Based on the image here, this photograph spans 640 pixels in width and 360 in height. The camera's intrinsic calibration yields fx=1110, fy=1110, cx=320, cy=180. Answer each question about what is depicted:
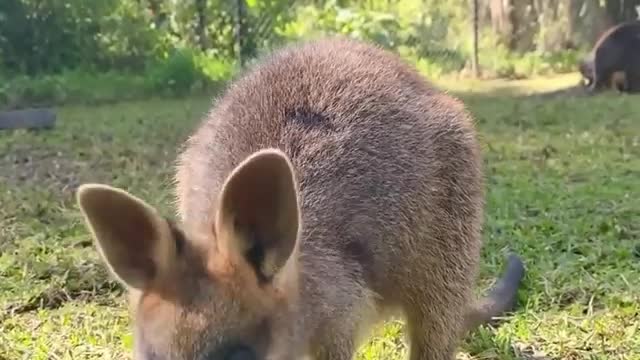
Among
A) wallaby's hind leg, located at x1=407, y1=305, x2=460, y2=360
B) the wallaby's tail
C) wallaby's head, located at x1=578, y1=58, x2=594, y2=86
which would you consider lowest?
wallaby's head, located at x1=578, y1=58, x2=594, y2=86

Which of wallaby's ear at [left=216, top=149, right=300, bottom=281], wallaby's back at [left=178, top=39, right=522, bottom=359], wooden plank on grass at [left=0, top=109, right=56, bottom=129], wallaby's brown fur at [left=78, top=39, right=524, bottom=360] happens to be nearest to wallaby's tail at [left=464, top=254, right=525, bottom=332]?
wallaby's brown fur at [left=78, top=39, right=524, bottom=360]

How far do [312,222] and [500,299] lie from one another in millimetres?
987

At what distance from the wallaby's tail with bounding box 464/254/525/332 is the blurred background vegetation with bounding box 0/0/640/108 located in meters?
6.56

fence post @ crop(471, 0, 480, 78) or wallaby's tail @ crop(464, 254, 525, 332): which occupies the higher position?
wallaby's tail @ crop(464, 254, 525, 332)

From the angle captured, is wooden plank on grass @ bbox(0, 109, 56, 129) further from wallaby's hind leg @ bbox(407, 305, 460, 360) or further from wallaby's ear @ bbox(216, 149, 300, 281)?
wallaby's ear @ bbox(216, 149, 300, 281)

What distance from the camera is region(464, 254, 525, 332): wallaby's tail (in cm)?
292

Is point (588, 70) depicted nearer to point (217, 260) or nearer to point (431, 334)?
point (431, 334)

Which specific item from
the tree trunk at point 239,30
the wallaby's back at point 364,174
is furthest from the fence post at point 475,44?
the wallaby's back at point 364,174

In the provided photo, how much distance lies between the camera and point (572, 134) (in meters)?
6.53

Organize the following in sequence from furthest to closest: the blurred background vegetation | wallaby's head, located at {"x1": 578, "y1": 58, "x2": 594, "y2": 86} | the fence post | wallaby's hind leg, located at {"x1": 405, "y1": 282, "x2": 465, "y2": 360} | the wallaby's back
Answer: the fence post → wallaby's head, located at {"x1": 578, "y1": 58, "x2": 594, "y2": 86} → the blurred background vegetation → wallaby's hind leg, located at {"x1": 405, "y1": 282, "x2": 465, "y2": 360} → the wallaby's back

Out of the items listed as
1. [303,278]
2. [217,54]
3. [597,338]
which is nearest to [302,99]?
[303,278]

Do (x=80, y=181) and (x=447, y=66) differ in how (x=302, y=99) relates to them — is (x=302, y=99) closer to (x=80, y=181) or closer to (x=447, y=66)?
(x=80, y=181)

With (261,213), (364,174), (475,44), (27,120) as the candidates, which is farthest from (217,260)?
(475,44)

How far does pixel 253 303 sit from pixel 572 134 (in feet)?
16.7
